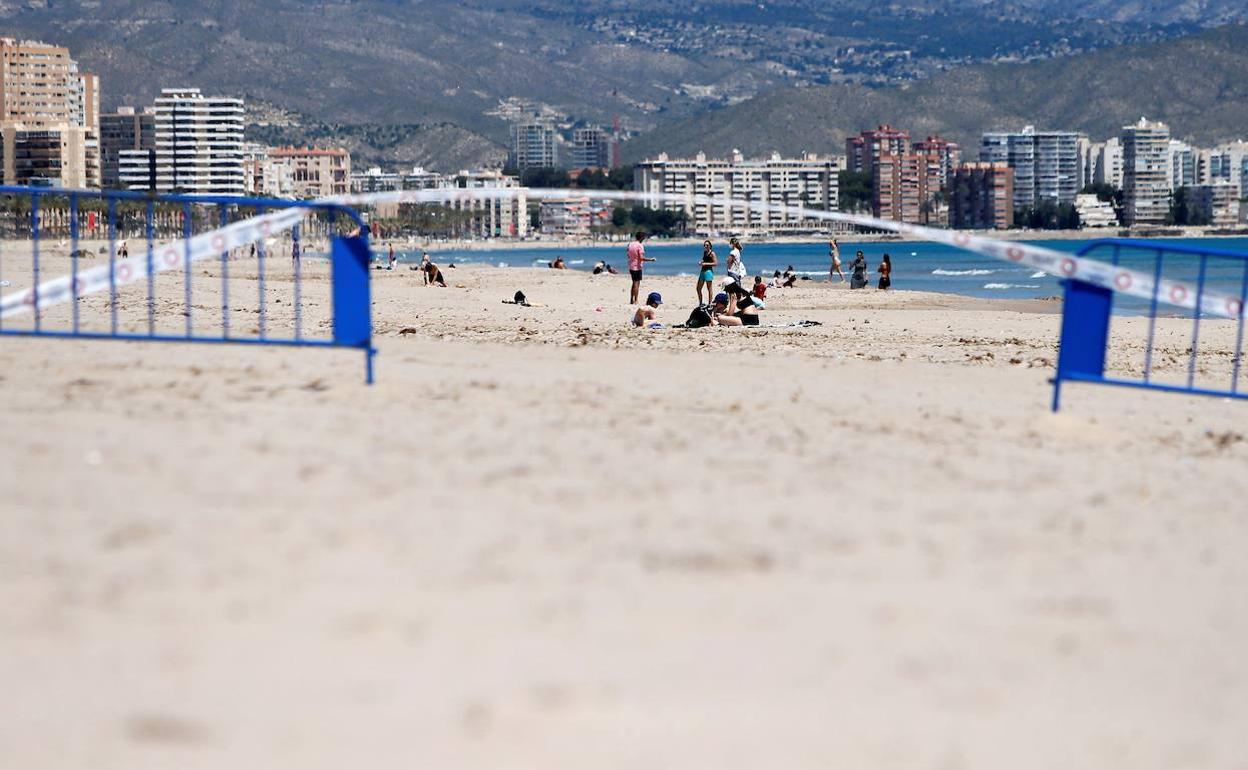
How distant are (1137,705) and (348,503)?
2.83m

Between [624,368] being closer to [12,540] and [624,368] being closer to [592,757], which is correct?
[12,540]

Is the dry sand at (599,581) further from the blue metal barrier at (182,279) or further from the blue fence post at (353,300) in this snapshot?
the blue metal barrier at (182,279)

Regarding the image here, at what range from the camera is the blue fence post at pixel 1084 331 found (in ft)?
30.6

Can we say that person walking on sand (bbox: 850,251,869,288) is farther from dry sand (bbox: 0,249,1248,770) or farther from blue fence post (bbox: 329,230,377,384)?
blue fence post (bbox: 329,230,377,384)

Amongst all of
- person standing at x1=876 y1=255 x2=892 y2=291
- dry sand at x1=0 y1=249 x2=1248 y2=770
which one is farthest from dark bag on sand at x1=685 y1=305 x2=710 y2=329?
person standing at x1=876 y1=255 x2=892 y2=291

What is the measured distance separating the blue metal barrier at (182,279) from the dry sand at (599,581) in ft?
2.42

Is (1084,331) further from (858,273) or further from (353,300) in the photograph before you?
(858,273)

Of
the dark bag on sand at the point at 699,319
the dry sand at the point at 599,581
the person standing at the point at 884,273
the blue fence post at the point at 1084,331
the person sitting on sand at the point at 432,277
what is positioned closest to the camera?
the dry sand at the point at 599,581

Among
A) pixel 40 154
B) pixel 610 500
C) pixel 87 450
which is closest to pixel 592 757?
pixel 610 500

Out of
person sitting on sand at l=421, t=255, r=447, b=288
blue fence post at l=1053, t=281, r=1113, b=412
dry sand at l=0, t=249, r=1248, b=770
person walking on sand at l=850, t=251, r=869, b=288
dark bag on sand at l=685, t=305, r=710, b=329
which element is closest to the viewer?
dry sand at l=0, t=249, r=1248, b=770

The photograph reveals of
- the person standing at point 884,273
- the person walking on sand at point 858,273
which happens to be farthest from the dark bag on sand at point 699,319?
the person standing at point 884,273

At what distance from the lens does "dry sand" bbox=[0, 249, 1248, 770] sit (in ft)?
12.7

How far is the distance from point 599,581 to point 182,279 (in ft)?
81.2

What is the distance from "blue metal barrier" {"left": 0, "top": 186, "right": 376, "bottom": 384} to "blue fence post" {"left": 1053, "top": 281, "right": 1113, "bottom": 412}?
12.9 feet
